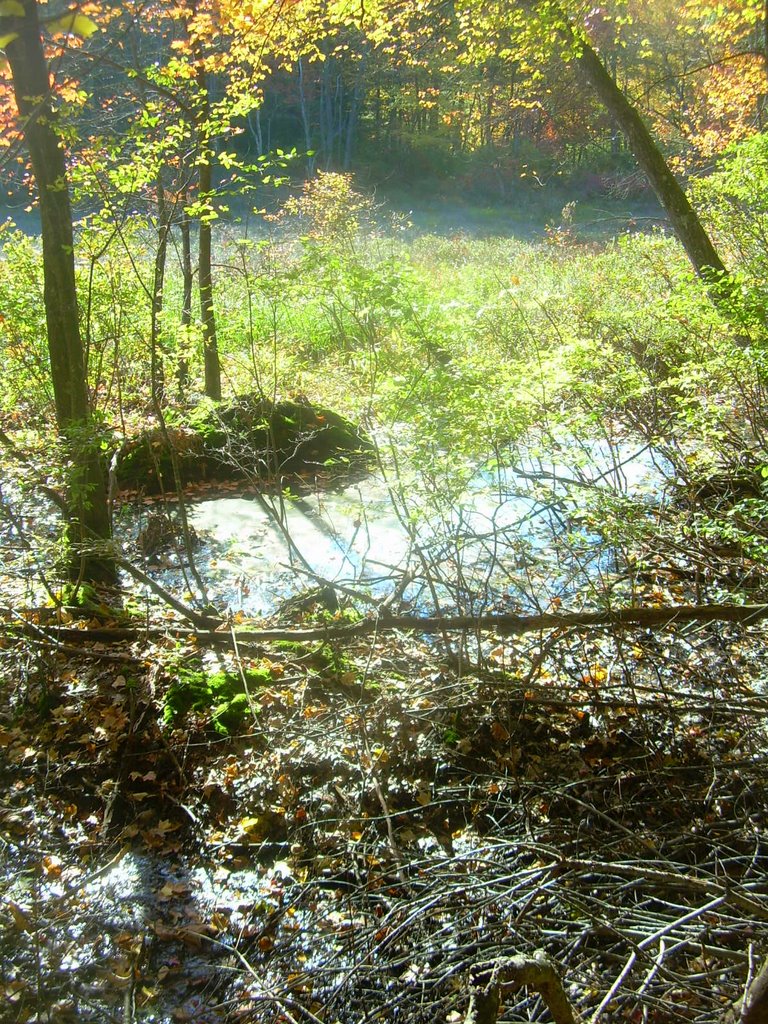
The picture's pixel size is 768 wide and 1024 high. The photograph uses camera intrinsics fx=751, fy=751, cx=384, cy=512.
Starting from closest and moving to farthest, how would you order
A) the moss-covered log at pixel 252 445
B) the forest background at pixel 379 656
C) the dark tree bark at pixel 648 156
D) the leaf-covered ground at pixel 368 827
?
1. the leaf-covered ground at pixel 368 827
2. the forest background at pixel 379 656
3. the dark tree bark at pixel 648 156
4. the moss-covered log at pixel 252 445

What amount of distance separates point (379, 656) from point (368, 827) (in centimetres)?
151

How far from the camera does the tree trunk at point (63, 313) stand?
18.5ft

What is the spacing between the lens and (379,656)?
5.58 metres

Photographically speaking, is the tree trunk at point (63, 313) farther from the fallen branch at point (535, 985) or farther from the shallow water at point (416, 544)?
the fallen branch at point (535, 985)

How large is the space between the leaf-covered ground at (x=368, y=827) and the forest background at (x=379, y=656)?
3 centimetres

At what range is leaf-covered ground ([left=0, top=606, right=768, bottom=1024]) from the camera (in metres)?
2.83

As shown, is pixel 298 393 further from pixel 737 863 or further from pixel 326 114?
pixel 326 114

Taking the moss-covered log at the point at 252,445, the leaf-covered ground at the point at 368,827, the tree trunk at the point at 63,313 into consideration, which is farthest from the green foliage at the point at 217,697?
the moss-covered log at the point at 252,445

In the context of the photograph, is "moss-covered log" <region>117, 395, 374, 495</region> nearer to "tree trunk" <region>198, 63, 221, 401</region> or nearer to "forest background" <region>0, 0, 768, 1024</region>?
"forest background" <region>0, 0, 768, 1024</region>

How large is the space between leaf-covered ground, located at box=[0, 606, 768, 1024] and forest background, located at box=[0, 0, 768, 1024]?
0.08 ft

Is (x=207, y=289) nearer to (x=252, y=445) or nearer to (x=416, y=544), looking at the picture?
(x=252, y=445)

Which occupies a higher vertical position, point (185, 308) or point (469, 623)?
point (185, 308)

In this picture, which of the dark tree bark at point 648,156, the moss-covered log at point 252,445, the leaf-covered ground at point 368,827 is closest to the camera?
the leaf-covered ground at point 368,827

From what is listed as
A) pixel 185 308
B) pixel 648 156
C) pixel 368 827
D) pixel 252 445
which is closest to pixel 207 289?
pixel 185 308
